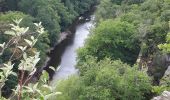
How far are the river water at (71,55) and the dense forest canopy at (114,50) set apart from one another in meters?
2.87

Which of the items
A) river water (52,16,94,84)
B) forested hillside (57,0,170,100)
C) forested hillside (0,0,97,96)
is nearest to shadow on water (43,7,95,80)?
river water (52,16,94,84)

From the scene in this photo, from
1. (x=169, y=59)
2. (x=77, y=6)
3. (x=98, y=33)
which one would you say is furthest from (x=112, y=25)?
(x=77, y=6)

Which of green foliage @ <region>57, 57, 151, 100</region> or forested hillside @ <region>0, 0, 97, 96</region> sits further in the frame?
forested hillside @ <region>0, 0, 97, 96</region>

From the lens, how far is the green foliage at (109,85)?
28878 mm

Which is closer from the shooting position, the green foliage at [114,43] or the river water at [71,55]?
the green foliage at [114,43]

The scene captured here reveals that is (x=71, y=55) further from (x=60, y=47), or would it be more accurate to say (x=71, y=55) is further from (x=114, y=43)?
(x=114, y=43)

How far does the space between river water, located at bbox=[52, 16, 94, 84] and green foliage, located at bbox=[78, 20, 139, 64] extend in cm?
338

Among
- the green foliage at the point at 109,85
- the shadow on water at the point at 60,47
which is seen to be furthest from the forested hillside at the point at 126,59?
the shadow on water at the point at 60,47

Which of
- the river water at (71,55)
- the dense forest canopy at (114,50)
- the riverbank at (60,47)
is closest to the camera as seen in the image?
the dense forest canopy at (114,50)

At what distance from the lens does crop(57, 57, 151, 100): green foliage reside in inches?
1137

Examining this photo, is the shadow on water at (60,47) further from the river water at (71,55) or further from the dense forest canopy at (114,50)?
the dense forest canopy at (114,50)

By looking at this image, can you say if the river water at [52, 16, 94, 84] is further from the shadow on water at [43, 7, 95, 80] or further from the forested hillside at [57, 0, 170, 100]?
the forested hillside at [57, 0, 170, 100]

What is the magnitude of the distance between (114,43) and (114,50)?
0.73m

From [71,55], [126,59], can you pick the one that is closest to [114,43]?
[126,59]
